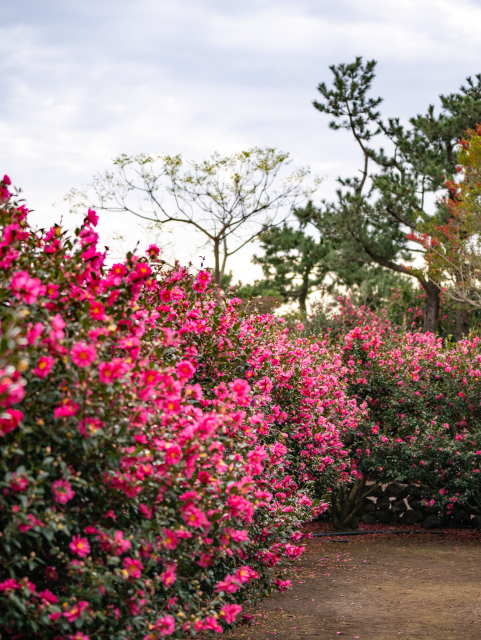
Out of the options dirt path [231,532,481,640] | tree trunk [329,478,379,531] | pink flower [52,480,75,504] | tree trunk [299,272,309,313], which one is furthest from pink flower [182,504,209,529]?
tree trunk [299,272,309,313]

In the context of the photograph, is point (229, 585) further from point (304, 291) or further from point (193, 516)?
point (304, 291)

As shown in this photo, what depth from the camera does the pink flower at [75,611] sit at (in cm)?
202

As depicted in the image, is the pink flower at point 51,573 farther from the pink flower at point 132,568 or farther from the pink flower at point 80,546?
the pink flower at point 132,568

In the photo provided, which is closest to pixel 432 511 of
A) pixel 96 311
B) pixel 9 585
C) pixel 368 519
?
→ pixel 368 519

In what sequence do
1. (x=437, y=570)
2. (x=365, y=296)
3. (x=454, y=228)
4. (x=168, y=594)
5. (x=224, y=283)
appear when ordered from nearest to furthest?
1. (x=168, y=594)
2. (x=437, y=570)
3. (x=454, y=228)
4. (x=365, y=296)
5. (x=224, y=283)

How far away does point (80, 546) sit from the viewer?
6.91ft

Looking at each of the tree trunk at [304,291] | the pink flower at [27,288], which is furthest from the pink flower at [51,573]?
the tree trunk at [304,291]

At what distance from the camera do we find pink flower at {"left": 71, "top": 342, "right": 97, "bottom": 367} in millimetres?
2055

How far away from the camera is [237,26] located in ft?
27.7

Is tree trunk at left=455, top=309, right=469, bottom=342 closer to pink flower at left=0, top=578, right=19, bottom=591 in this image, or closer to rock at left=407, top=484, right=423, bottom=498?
rock at left=407, top=484, right=423, bottom=498

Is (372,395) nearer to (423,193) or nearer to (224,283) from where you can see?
(423,193)

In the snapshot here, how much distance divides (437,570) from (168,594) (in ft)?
17.0

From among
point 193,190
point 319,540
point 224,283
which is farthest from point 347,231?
point 319,540

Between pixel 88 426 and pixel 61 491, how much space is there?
0.79 feet
